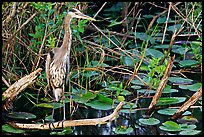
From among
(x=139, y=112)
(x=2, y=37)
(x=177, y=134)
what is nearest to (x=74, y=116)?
(x=139, y=112)

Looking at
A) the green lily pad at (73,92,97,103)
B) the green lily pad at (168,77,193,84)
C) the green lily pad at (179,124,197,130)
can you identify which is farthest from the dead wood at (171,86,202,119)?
the green lily pad at (168,77,193,84)

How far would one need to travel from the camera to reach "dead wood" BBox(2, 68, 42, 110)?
12.4ft

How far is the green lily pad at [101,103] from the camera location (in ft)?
13.5

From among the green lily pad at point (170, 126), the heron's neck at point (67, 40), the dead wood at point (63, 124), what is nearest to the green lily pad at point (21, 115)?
the dead wood at point (63, 124)

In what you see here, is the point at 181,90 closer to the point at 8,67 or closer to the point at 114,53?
the point at 114,53

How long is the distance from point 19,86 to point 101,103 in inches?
28.5

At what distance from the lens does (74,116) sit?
4.10 meters

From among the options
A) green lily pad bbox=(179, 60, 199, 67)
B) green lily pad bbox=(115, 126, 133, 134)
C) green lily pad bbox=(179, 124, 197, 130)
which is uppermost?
green lily pad bbox=(179, 60, 199, 67)

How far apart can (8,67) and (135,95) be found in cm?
117

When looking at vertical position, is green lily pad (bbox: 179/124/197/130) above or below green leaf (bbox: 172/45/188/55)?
below

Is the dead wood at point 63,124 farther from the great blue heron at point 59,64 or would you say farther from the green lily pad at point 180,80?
the green lily pad at point 180,80

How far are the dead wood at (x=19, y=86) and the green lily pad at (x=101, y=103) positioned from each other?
59cm

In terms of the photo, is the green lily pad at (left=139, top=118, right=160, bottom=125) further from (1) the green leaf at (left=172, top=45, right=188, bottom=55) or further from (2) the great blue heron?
(1) the green leaf at (left=172, top=45, right=188, bottom=55)

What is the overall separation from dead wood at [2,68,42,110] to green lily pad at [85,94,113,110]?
586 mm
